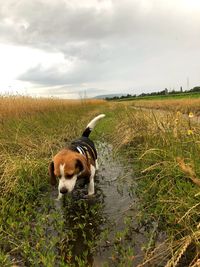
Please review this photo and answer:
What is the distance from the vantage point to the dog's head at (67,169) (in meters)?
4.07

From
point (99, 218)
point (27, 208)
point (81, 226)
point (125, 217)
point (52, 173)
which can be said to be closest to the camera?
point (81, 226)

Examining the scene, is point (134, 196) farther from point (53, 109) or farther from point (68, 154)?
point (53, 109)

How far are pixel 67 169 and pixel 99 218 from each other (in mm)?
761

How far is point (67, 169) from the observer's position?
13.4 ft

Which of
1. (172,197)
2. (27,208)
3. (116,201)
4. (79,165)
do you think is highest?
(79,165)

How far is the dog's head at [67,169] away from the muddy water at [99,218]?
295 mm

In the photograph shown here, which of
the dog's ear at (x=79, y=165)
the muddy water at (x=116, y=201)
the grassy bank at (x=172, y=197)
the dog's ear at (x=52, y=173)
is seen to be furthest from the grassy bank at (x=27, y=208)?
the grassy bank at (x=172, y=197)

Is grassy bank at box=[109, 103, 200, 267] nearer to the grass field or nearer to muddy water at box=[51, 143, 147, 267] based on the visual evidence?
the grass field

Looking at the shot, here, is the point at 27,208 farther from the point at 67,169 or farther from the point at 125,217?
the point at 125,217

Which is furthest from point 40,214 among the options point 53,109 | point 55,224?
point 53,109

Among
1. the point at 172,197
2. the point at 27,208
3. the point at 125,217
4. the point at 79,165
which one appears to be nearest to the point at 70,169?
the point at 79,165

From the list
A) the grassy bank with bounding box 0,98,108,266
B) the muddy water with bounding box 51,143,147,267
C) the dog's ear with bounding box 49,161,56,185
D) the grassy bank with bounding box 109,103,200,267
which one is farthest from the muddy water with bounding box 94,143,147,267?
the dog's ear with bounding box 49,161,56,185

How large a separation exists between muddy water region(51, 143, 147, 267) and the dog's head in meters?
0.29

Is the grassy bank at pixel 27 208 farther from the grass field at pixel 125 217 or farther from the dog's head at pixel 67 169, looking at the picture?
the dog's head at pixel 67 169
